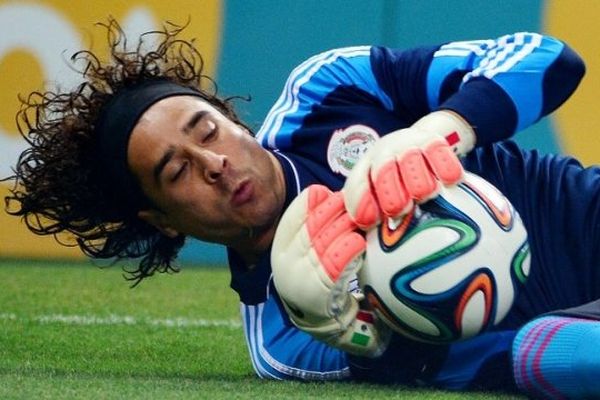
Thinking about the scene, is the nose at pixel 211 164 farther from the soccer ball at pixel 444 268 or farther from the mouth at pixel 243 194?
the soccer ball at pixel 444 268

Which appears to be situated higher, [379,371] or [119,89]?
[119,89]

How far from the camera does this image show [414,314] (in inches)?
115

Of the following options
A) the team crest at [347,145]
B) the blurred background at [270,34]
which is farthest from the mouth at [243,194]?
the blurred background at [270,34]

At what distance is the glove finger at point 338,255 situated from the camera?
9.38 ft

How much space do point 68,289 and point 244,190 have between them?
2678 mm

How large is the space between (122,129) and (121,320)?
1.59 m

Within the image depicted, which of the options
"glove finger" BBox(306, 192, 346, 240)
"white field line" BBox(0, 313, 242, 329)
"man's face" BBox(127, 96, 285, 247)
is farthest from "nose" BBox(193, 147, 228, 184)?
"white field line" BBox(0, 313, 242, 329)

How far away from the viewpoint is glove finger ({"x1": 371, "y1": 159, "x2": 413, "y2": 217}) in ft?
9.34

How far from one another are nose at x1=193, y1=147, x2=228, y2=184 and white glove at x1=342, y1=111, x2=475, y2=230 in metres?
0.46

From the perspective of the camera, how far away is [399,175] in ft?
9.41

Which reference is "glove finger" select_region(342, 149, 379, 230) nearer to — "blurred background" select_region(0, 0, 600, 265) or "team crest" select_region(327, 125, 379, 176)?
"team crest" select_region(327, 125, 379, 176)

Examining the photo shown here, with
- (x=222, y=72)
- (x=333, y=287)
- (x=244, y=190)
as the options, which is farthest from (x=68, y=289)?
(x=333, y=287)

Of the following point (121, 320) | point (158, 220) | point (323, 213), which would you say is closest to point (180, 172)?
point (158, 220)

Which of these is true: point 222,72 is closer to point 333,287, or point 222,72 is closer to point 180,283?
point 180,283
